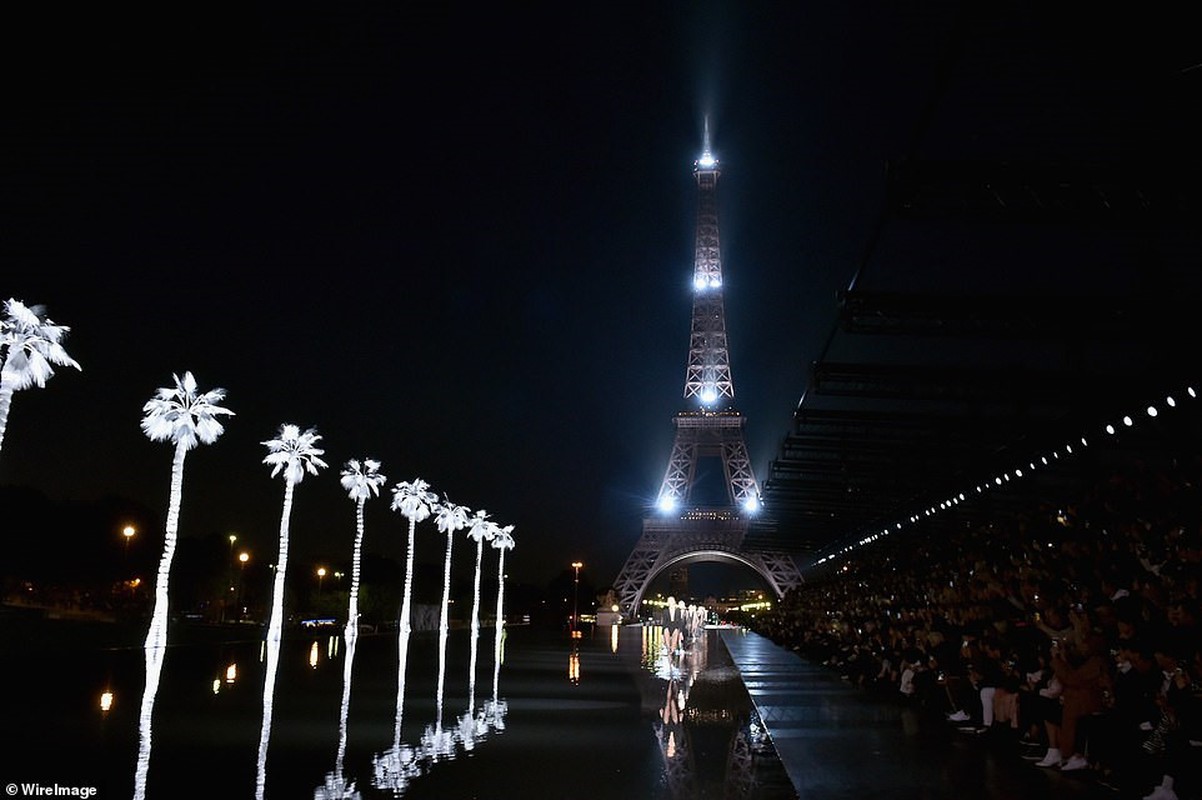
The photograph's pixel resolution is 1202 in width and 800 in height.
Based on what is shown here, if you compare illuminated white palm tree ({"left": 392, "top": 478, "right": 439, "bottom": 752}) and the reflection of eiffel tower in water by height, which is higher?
illuminated white palm tree ({"left": 392, "top": 478, "right": 439, "bottom": 752})

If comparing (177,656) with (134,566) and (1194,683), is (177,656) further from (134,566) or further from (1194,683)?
(134,566)

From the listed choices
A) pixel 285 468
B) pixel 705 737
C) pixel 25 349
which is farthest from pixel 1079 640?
pixel 285 468

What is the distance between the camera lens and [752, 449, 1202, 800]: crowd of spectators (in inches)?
318

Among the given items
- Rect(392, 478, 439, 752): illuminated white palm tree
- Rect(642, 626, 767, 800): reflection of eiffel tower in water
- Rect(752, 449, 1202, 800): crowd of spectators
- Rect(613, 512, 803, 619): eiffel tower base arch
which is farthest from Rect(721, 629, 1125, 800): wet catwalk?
Rect(613, 512, 803, 619): eiffel tower base arch

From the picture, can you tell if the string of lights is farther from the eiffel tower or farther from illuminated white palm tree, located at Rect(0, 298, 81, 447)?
the eiffel tower

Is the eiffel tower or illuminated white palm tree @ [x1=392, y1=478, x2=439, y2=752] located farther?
the eiffel tower

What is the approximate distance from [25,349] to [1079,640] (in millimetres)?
24284

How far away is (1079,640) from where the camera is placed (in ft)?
30.8

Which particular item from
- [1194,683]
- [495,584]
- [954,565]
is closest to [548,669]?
[954,565]

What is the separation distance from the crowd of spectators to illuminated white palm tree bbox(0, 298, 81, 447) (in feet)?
67.3

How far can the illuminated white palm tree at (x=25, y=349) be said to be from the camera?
23.7 meters

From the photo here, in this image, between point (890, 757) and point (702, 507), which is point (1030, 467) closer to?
point (890, 757)

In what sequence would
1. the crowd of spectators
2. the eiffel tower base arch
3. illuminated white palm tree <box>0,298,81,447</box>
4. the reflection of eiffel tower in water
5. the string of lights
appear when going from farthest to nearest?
the eiffel tower base arch → illuminated white palm tree <box>0,298,81,447</box> → the string of lights → the crowd of spectators → the reflection of eiffel tower in water

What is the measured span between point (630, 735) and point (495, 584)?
114856 mm
